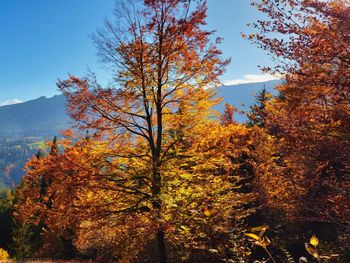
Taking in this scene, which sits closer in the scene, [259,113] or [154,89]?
[154,89]

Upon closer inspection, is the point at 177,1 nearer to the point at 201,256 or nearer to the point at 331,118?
the point at 331,118

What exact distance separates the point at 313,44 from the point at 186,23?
4051 mm

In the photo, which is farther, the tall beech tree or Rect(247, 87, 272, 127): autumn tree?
Rect(247, 87, 272, 127): autumn tree

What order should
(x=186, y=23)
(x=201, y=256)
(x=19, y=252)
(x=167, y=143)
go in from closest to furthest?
(x=186, y=23)
(x=167, y=143)
(x=201, y=256)
(x=19, y=252)

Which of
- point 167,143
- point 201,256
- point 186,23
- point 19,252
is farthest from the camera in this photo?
point 19,252

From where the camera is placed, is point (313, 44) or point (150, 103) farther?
point (150, 103)

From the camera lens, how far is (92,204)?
1038cm

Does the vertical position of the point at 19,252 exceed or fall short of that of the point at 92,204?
it falls short

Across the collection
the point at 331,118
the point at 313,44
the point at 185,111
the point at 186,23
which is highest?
the point at 186,23

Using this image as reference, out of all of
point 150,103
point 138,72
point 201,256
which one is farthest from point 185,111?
point 201,256

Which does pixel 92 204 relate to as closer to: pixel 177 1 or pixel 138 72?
pixel 138 72

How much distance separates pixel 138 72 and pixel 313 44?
16.9 feet

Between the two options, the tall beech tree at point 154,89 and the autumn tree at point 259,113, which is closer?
the tall beech tree at point 154,89

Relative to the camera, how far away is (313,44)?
7.63m
